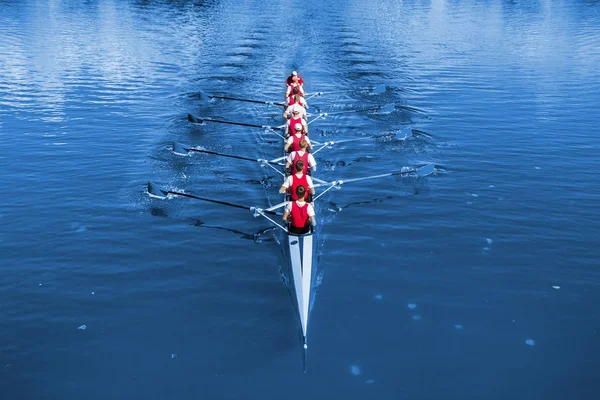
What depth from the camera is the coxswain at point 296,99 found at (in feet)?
101

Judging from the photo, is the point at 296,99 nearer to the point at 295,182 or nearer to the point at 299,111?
the point at 299,111

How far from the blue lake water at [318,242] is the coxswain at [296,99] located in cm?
202

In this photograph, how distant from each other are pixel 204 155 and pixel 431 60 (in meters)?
31.0

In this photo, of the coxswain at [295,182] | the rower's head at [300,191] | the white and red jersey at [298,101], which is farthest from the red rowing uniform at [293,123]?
the rower's head at [300,191]

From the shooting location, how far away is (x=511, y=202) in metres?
→ 23.4

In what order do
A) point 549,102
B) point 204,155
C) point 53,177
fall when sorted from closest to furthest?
point 53,177, point 204,155, point 549,102

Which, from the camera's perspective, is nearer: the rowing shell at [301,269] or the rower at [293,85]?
the rowing shell at [301,269]

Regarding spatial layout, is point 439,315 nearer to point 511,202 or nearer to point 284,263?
point 284,263

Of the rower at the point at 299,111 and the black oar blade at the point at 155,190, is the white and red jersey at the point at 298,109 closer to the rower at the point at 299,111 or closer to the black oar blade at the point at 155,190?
the rower at the point at 299,111

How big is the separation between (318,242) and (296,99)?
12.8m

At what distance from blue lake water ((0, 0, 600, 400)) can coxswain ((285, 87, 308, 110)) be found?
2017mm

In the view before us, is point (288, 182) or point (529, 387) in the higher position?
point (288, 182)

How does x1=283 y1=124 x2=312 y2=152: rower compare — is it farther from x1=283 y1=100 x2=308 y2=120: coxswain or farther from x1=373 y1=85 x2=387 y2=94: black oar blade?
x1=373 y1=85 x2=387 y2=94: black oar blade

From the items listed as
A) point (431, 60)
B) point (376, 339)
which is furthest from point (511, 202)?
point (431, 60)
